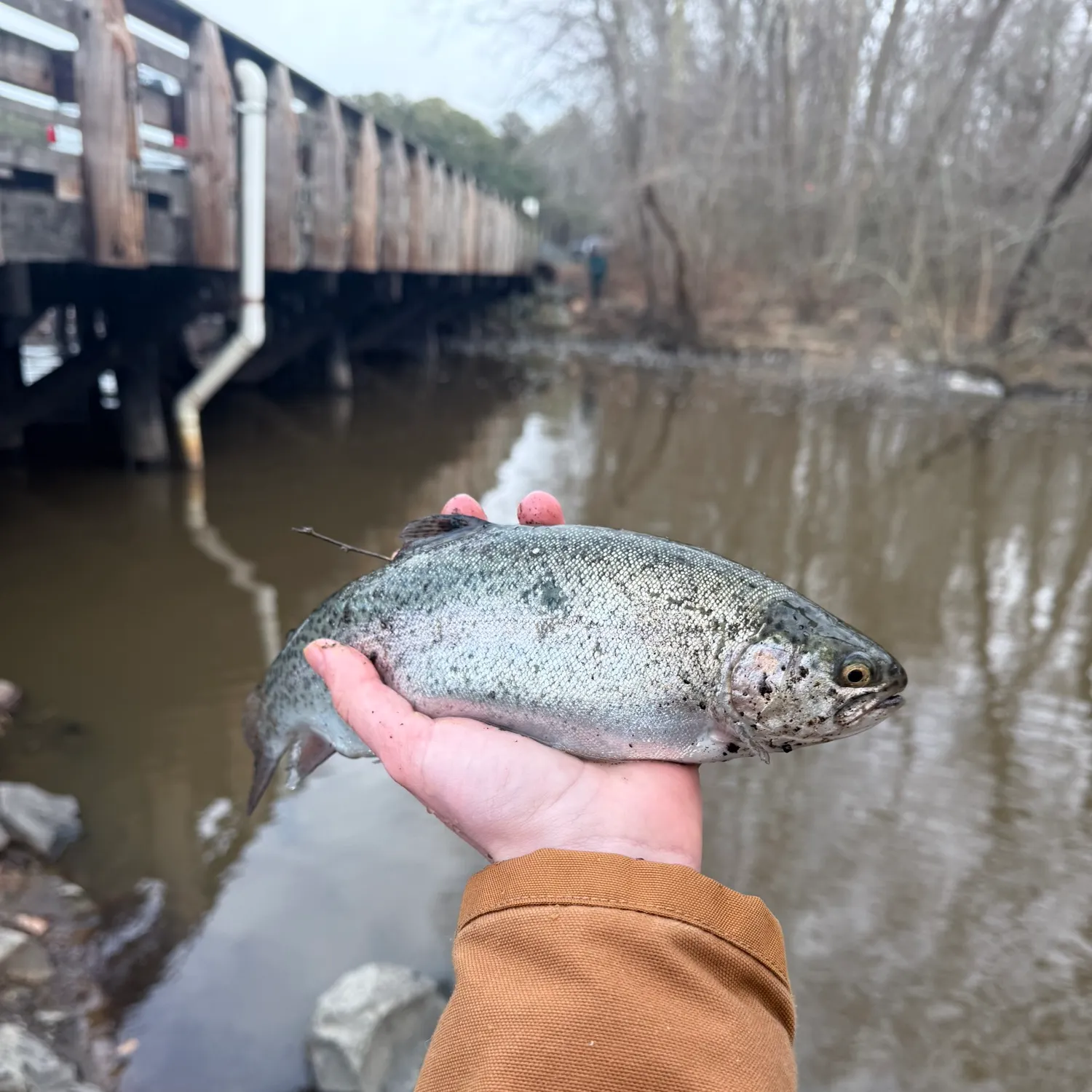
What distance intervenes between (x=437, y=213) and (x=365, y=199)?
4345 mm

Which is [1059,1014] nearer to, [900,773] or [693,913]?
[900,773]

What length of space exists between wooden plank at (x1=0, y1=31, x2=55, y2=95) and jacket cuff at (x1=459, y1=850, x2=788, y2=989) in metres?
6.43

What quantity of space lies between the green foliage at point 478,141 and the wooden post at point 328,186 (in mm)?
27818

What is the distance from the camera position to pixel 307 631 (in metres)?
2.42

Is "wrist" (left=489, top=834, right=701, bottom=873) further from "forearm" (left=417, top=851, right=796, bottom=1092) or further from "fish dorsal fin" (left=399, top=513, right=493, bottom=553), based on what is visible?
"fish dorsal fin" (left=399, top=513, right=493, bottom=553)

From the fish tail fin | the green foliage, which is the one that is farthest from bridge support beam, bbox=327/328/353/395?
the green foliage

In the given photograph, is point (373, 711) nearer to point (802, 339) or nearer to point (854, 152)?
point (802, 339)

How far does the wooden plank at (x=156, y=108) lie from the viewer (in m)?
6.98

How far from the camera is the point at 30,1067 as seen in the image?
2.71 m

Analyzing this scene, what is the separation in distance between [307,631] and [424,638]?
44cm

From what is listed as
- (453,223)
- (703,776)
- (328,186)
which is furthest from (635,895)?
(453,223)

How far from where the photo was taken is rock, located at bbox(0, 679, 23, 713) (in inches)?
183

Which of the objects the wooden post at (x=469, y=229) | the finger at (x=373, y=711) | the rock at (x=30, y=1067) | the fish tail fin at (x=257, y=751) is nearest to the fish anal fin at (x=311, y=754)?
the fish tail fin at (x=257, y=751)

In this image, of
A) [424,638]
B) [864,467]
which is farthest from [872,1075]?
[864,467]
